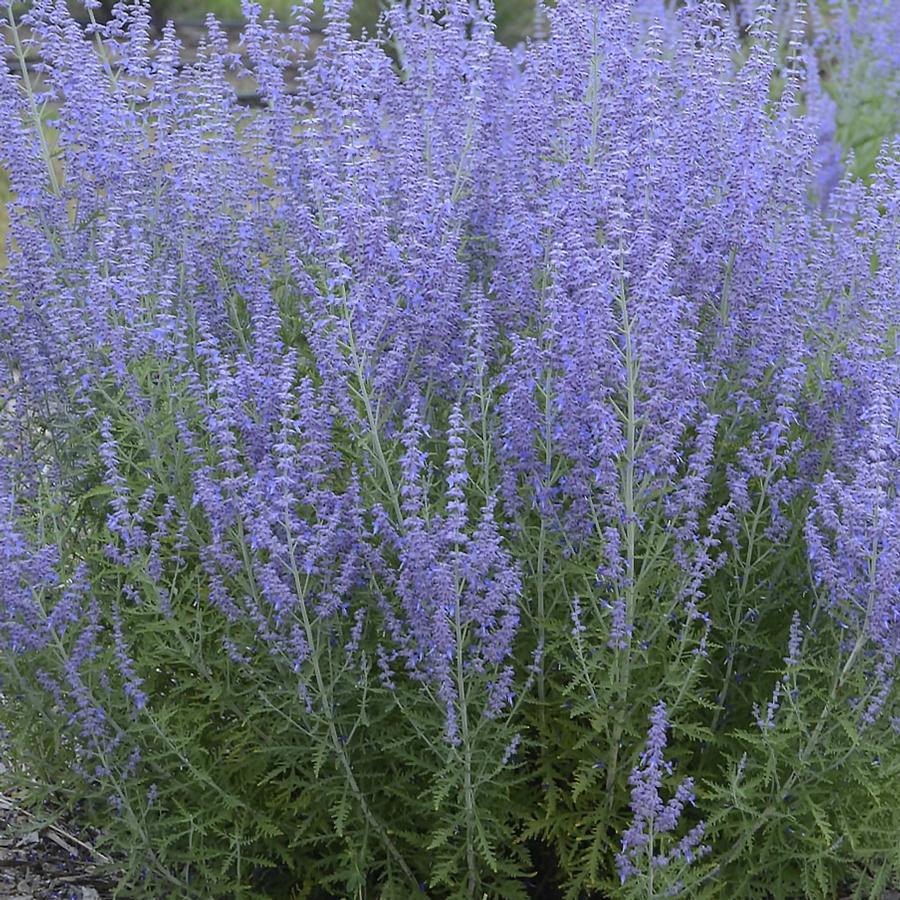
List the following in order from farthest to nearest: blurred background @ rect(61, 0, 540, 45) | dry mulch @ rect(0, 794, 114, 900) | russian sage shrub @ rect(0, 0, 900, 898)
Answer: blurred background @ rect(61, 0, 540, 45), dry mulch @ rect(0, 794, 114, 900), russian sage shrub @ rect(0, 0, 900, 898)

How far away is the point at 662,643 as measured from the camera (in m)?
3.36

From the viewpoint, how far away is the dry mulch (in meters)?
3.99

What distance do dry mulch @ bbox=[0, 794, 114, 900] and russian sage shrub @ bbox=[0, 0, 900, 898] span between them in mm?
241

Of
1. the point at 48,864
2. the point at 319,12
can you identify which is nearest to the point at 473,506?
the point at 48,864

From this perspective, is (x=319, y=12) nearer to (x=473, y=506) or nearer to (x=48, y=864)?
(x=48, y=864)

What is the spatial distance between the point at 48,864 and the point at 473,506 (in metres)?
1.77

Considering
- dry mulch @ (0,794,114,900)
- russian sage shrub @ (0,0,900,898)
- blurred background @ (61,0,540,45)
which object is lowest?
blurred background @ (61,0,540,45)

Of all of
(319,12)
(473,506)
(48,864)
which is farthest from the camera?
(319,12)

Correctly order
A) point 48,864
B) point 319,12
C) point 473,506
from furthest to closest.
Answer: point 319,12
point 48,864
point 473,506

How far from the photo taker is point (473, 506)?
11.6ft

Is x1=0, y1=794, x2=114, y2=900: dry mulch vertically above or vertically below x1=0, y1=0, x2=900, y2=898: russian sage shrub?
below

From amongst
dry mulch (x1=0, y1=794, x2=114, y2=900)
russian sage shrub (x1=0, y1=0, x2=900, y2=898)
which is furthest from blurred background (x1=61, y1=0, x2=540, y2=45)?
dry mulch (x1=0, y1=794, x2=114, y2=900)

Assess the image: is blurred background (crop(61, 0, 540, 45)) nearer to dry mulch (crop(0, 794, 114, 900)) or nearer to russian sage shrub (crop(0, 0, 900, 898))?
russian sage shrub (crop(0, 0, 900, 898))

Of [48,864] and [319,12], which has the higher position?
[48,864]
